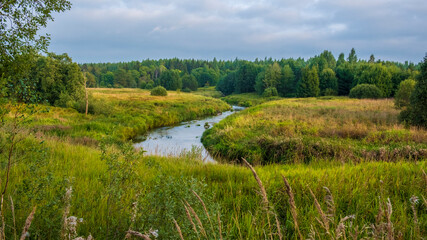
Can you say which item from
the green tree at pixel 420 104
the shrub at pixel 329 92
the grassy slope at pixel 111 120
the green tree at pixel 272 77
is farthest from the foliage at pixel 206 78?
the green tree at pixel 420 104

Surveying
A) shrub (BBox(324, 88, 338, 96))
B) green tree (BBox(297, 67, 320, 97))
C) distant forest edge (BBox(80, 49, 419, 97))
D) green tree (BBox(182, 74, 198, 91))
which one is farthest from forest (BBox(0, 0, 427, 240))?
green tree (BBox(182, 74, 198, 91))

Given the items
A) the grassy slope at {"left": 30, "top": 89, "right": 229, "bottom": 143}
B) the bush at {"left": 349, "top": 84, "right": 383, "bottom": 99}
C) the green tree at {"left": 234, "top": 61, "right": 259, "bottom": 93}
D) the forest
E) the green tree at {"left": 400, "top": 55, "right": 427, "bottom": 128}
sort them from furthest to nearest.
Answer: the green tree at {"left": 234, "top": 61, "right": 259, "bottom": 93}, the bush at {"left": 349, "top": 84, "right": 383, "bottom": 99}, the grassy slope at {"left": 30, "top": 89, "right": 229, "bottom": 143}, the green tree at {"left": 400, "top": 55, "right": 427, "bottom": 128}, the forest

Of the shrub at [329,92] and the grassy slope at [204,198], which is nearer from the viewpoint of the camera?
the grassy slope at [204,198]

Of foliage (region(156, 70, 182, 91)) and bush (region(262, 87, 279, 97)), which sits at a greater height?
foliage (region(156, 70, 182, 91))

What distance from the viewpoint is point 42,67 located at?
27.4 metres

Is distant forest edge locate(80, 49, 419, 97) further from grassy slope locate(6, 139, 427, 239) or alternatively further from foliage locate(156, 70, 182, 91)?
grassy slope locate(6, 139, 427, 239)

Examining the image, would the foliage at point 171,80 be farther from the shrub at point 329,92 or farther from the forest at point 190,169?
the forest at point 190,169

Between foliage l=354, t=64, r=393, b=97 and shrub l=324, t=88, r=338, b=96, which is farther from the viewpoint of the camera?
shrub l=324, t=88, r=338, b=96

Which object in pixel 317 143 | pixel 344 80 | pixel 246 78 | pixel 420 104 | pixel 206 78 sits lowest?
pixel 317 143

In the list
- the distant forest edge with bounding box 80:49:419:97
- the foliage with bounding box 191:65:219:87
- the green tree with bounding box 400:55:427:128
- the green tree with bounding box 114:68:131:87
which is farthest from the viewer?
the foliage with bounding box 191:65:219:87

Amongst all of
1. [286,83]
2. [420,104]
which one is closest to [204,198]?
[420,104]

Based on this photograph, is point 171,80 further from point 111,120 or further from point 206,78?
point 111,120

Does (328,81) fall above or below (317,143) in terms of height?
above

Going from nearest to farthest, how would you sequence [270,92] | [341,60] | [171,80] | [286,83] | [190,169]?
[190,169] < [270,92] < [286,83] < [171,80] < [341,60]
